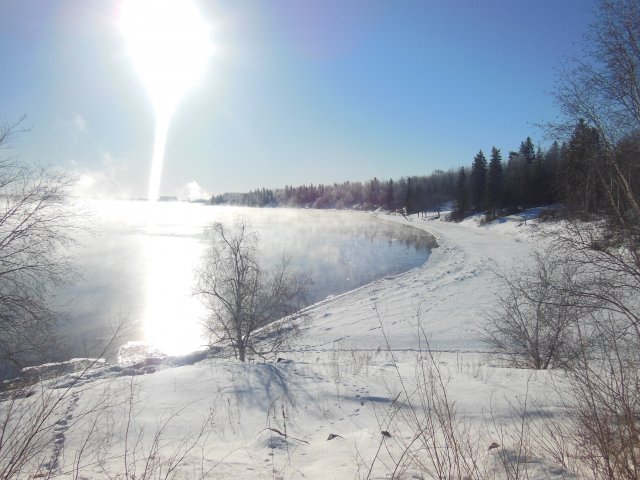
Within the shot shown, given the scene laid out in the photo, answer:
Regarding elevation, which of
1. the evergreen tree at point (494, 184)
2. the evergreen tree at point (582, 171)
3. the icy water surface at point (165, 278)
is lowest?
the icy water surface at point (165, 278)

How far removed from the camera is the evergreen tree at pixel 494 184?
6688 cm

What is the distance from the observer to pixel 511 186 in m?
69.1

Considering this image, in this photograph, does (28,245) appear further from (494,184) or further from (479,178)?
(479,178)

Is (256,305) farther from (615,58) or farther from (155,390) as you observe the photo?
(615,58)

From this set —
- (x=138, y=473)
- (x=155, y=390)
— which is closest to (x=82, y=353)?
(x=155, y=390)

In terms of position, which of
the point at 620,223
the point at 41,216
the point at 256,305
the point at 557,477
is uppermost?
the point at 41,216

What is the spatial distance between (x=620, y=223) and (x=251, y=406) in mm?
8091

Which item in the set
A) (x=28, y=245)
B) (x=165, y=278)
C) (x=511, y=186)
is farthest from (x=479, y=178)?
(x=28, y=245)

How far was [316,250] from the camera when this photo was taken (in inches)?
1821

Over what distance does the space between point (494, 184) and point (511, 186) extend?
4.94m

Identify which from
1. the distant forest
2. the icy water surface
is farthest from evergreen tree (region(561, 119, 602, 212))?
the icy water surface

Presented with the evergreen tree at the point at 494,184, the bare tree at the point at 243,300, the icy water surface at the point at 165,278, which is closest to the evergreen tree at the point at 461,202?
the evergreen tree at the point at 494,184

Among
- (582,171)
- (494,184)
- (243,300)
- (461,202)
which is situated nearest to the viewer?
(582,171)

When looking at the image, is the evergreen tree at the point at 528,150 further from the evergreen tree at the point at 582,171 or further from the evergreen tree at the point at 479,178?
the evergreen tree at the point at 582,171
